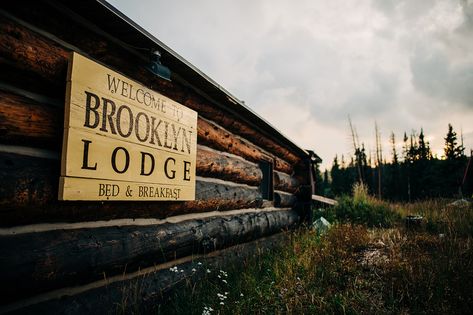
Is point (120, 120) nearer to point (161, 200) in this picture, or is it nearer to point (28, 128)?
point (28, 128)

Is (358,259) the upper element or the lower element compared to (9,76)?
lower

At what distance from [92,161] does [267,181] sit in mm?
4408

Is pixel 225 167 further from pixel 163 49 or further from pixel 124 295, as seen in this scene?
pixel 124 295

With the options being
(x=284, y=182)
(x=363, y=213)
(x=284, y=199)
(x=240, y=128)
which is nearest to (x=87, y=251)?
(x=240, y=128)

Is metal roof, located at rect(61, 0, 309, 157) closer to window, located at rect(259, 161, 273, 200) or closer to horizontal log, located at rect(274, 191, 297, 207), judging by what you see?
window, located at rect(259, 161, 273, 200)

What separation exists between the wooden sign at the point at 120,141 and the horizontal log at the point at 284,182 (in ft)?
11.1

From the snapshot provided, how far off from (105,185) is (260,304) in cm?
211

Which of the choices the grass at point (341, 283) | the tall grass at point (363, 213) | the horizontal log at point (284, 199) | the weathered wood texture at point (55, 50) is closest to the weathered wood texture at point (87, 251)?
the grass at point (341, 283)

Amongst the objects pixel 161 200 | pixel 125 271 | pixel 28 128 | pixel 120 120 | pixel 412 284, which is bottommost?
pixel 412 284

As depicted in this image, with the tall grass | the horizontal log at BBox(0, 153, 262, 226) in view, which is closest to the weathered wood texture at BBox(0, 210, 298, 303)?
the horizontal log at BBox(0, 153, 262, 226)

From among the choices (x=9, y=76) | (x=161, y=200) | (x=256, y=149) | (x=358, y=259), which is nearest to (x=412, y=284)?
(x=358, y=259)

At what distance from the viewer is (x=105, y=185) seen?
7.08ft

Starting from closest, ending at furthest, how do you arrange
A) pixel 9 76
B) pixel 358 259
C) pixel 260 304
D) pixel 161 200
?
1. pixel 9 76
2. pixel 161 200
3. pixel 260 304
4. pixel 358 259

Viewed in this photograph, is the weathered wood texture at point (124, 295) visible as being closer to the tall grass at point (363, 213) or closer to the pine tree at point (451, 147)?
the tall grass at point (363, 213)
